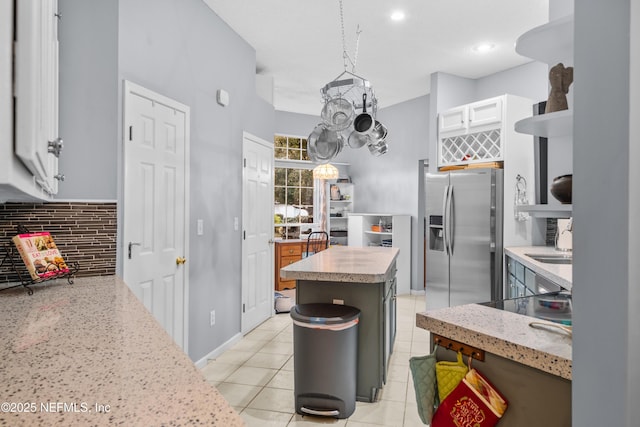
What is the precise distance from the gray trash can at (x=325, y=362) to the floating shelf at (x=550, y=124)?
1.45 metres

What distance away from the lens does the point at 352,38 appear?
13.8 feet

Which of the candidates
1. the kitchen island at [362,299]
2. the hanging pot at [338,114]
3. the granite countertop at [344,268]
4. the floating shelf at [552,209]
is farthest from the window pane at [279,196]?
the floating shelf at [552,209]

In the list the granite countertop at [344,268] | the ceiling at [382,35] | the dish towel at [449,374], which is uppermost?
the ceiling at [382,35]

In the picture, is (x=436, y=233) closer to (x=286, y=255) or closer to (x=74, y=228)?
(x=286, y=255)

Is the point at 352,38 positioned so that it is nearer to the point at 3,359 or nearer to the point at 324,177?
the point at 324,177

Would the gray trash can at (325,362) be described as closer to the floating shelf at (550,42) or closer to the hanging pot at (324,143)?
the hanging pot at (324,143)

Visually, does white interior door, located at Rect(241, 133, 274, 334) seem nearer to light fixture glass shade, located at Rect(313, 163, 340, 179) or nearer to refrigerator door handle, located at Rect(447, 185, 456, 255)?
light fixture glass shade, located at Rect(313, 163, 340, 179)

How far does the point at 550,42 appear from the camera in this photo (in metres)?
1.70

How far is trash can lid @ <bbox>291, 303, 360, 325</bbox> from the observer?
248 cm

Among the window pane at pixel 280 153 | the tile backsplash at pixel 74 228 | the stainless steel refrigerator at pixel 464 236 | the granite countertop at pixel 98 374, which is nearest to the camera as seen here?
the granite countertop at pixel 98 374

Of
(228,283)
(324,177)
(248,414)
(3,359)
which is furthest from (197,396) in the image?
(324,177)

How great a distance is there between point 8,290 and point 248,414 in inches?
60.4

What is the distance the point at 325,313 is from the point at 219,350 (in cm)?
157

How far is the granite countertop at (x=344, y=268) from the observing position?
8.52 feet
